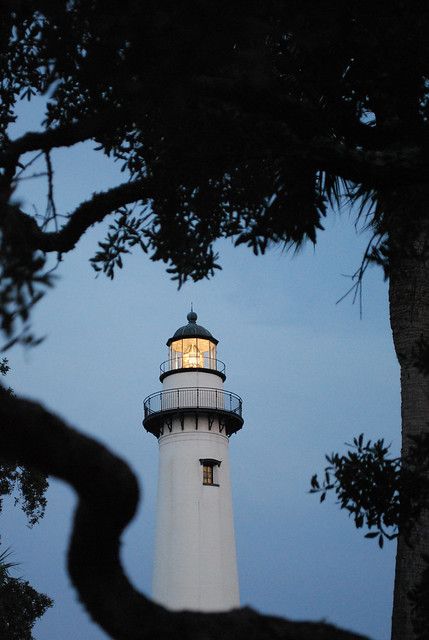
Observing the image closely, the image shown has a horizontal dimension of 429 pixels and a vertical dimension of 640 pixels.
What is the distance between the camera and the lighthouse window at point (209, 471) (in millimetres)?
34594

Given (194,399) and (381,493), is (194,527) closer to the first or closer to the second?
(194,399)

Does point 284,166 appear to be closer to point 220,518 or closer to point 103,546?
point 103,546

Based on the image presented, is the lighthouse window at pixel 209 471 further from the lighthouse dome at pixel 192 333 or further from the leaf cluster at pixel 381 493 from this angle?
the leaf cluster at pixel 381 493

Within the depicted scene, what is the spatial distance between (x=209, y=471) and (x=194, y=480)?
0.91m

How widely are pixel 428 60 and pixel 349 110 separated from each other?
2.77 feet

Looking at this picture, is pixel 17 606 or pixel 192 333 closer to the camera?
pixel 17 606

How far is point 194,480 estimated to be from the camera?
34.2m

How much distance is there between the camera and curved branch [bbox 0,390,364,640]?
144 inches

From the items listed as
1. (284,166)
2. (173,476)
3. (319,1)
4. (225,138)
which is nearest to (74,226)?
(225,138)

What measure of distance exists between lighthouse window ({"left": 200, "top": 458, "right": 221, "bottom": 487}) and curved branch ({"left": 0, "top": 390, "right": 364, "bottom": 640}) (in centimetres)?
3120

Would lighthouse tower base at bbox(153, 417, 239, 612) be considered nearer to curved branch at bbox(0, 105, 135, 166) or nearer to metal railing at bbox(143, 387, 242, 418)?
metal railing at bbox(143, 387, 242, 418)

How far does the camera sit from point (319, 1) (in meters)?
4.67

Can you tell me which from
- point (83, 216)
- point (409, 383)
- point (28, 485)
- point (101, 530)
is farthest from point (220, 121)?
point (28, 485)

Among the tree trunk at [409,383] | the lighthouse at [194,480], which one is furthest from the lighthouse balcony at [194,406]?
the tree trunk at [409,383]
